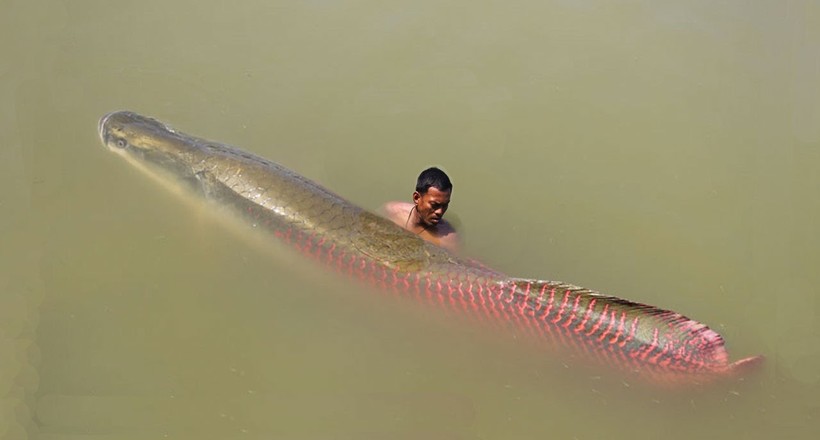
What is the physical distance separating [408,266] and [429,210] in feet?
0.91

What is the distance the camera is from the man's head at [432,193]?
3275 mm

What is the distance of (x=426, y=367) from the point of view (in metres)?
3.26

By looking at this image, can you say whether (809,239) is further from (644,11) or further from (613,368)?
(644,11)

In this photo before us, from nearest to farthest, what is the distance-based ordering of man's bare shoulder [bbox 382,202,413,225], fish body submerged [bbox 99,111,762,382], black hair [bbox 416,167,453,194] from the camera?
fish body submerged [bbox 99,111,762,382]
black hair [bbox 416,167,453,194]
man's bare shoulder [bbox 382,202,413,225]

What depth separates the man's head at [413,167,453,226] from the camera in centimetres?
328

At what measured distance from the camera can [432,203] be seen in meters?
3.32

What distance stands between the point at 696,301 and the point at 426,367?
138 centimetres

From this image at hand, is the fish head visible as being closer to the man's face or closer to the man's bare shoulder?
the man's bare shoulder

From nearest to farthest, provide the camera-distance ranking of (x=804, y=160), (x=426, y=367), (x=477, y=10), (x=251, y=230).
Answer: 1. (x=426, y=367)
2. (x=251, y=230)
3. (x=804, y=160)
4. (x=477, y=10)

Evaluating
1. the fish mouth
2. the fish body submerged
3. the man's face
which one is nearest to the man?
the man's face

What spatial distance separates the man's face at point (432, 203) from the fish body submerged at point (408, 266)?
0.14m

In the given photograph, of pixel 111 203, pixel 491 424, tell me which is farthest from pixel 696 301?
pixel 111 203

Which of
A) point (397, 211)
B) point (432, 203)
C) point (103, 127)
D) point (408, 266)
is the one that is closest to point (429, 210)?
point (432, 203)

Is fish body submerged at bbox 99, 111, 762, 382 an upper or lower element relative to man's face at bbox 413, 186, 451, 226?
lower
